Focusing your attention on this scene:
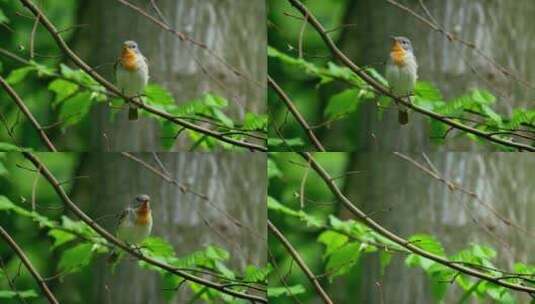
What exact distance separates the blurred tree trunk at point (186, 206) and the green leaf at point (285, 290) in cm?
10

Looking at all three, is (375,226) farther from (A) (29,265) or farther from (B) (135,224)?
(A) (29,265)

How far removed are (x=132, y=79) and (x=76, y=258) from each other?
62cm

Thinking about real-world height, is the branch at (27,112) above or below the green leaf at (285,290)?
above

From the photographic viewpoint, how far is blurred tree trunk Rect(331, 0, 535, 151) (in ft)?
11.2

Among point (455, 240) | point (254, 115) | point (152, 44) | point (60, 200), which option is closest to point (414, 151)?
point (455, 240)

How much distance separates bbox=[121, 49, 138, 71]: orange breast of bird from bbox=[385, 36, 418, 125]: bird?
2.76 ft

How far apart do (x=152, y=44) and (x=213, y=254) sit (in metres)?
0.74

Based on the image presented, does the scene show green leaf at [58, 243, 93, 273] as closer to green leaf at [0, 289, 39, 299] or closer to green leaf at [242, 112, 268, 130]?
green leaf at [0, 289, 39, 299]

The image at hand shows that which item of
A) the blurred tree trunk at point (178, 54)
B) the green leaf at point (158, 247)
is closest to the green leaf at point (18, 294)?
the green leaf at point (158, 247)

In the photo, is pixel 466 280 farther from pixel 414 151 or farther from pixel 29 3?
pixel 29 3

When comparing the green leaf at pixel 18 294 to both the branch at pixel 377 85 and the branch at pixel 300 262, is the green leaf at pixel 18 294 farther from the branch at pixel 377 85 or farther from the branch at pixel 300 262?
the branch at pixel 377 85

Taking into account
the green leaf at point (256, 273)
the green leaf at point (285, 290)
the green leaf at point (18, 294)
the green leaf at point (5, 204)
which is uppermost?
the green leaf at point (5, 204)

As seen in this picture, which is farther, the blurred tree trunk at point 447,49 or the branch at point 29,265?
the blurred tree trunk at point 447,49

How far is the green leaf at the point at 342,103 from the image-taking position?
3.39m
